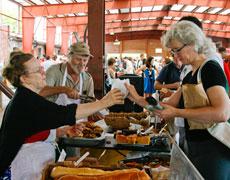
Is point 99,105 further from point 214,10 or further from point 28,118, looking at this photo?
point 214,10

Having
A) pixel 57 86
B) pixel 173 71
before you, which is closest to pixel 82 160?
pixel 57 86

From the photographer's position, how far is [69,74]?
3.14 metres

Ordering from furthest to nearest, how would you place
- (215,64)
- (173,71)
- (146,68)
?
(146,68), (173,71), (215,64)

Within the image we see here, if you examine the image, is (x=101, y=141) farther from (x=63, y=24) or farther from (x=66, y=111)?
(x=63, y=24)

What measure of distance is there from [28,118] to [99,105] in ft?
1.33

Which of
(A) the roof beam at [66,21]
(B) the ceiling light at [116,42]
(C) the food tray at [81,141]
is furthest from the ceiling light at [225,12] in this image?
(C) the food tray at [81,141]

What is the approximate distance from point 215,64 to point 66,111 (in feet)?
2.75

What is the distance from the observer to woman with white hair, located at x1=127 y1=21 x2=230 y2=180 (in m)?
1.73

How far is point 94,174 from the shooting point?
1.49 meters

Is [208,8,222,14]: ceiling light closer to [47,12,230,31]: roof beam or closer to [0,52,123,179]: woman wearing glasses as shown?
[47,12,230,31]: roof beam

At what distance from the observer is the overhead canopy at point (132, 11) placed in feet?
45.8

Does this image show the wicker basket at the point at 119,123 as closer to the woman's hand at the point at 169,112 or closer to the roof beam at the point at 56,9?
A: the woman's hand at the point at 169,112

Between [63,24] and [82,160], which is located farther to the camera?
[63,24]

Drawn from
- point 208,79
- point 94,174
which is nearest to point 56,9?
point 208,79
